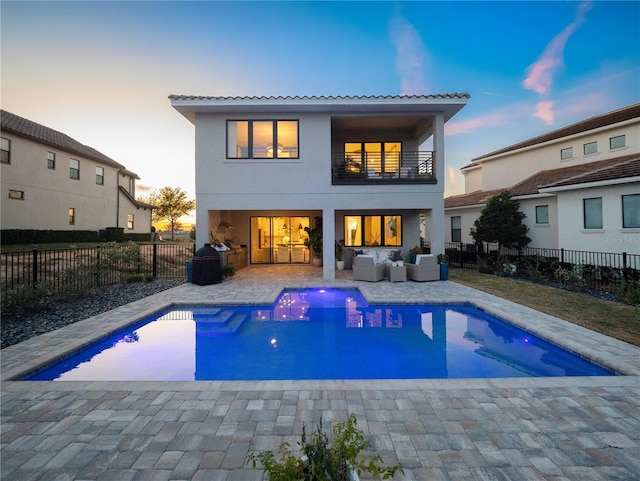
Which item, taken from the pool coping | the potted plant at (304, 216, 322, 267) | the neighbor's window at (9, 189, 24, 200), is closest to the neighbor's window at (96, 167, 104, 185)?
the neighbor's window at (9, 189, 24, 200)

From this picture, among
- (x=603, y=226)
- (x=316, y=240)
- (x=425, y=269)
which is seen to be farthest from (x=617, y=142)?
(x=316, y=240)

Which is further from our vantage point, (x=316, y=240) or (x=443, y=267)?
(x=316, y=240)

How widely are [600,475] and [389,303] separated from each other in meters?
6.09

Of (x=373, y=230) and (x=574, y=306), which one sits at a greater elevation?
(x=373, y=230)

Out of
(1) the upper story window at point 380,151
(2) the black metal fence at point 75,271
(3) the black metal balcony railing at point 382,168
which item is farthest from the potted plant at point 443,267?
(2) the black metal fence at point 75,271

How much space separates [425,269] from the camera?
1131cm

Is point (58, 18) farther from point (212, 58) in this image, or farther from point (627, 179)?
point (627, 179)

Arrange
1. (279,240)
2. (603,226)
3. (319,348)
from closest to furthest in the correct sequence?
(319,348)
(603,226)
(279,240)

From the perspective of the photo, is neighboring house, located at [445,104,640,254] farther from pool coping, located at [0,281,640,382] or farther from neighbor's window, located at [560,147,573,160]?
pool coping, located at [0,281,640,382]

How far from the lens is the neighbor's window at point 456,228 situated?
20641mm

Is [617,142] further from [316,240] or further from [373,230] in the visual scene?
[316,240]

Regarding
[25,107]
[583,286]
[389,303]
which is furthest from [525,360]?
[25,107]

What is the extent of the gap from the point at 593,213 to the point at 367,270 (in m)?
9.92

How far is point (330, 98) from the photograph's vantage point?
434 inches
